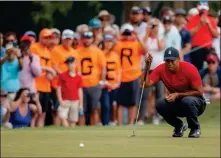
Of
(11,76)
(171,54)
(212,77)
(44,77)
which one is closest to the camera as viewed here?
(171,54)

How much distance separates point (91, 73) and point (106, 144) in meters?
7.97

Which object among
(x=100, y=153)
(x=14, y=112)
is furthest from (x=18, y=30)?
(x=100, y=153)

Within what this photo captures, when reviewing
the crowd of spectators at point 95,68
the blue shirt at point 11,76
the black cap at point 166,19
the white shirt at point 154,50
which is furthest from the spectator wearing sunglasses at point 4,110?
the black cap at point 166,19

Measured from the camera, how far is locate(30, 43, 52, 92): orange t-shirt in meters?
21.0

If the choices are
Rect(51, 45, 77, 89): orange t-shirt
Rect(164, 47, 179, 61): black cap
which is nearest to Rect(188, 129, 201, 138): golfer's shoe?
Rect(164, 47, 179, 61): black cap

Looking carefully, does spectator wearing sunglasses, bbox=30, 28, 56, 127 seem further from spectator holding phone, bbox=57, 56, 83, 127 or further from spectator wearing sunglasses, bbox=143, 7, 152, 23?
spectator wearing sunglasses, bbox=143, 7, 152, 23

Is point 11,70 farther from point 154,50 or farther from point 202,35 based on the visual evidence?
point 202,35

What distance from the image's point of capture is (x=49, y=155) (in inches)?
464

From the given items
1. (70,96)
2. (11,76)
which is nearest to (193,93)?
(70,96)

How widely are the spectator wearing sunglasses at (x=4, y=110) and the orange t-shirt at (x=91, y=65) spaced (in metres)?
1.85

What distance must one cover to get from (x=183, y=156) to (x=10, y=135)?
4.63 meters

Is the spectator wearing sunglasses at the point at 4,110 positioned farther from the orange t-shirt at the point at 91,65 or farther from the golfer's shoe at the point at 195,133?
the golfer's shoe at the point at 195,133

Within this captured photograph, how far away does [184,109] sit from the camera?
49.4 feet

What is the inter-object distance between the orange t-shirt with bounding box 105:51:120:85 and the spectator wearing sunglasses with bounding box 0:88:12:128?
97.4 inches
